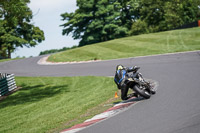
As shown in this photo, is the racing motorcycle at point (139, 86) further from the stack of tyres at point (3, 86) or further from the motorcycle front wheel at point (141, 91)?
the stack of tyres at point (3, 86)

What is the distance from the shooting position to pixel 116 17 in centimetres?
6388

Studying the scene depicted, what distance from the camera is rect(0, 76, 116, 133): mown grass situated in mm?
8758

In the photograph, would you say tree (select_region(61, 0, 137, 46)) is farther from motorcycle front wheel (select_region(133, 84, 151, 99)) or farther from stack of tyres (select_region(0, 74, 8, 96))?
motorcycle front wheel (select_region(133, 84, 151, 99))

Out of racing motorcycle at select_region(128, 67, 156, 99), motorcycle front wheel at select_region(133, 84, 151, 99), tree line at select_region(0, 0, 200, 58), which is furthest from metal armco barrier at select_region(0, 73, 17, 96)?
tree line at select_region(0, 0, 200, 58)

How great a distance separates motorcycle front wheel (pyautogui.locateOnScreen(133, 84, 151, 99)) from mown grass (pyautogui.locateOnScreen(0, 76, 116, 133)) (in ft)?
5.04

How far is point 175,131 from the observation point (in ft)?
18.6

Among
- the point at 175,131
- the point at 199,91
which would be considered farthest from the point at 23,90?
the point at 175,131

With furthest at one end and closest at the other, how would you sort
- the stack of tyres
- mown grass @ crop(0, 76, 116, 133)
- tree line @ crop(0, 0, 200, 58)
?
tree line @ crop(0, 0, 200, 58) < the stack of tyres < mown grass @ crop(0, 76, 116, 133)

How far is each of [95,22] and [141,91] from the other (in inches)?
2114

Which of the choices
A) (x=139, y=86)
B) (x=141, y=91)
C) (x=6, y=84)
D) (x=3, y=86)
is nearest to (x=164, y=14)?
(x=6, y=84)

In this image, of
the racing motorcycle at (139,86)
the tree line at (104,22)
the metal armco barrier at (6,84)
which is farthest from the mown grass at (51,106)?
the tree line at (104,22)

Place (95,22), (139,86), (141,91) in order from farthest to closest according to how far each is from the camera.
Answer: (95,22) < (139,86) < (141,91)

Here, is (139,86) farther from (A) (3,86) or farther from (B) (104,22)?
(B) (104,22)

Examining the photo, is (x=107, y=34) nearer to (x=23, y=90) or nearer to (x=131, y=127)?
(x=23, y=90)
